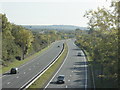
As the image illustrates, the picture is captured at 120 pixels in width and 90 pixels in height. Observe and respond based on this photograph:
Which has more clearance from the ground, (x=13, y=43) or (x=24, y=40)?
(x=24, y=40)

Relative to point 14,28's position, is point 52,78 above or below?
below

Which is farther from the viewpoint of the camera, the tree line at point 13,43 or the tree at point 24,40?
the tree at point 24,40

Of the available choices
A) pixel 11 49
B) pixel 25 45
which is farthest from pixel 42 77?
pixel 25 45

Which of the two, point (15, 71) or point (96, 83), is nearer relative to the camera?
point (96, 83)

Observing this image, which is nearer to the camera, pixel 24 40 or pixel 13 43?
pixel 13 43

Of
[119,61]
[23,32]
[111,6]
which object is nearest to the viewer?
[119,61]

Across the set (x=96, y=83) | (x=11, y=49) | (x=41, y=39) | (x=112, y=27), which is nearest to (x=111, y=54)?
(x=112, y=27)

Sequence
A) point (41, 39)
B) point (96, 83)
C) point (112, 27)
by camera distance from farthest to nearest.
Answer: point (41, 39) < point (96, 83) < point (112, 27)

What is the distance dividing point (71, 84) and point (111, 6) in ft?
72.0

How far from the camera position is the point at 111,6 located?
85.9ft

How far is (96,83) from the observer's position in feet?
146

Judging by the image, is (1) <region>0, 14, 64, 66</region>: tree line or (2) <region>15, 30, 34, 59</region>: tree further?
(2) <region>15, 30, 34, 59</region>: tree

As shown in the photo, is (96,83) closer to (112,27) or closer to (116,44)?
(112,27)

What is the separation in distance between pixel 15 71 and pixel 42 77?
30.4 feet
